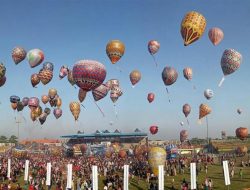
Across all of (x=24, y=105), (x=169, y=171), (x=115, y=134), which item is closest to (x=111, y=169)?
(x=169, y=171)

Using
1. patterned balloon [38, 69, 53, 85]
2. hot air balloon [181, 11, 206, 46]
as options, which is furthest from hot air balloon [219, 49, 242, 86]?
patterned balloon [38, 69, 53, 85]

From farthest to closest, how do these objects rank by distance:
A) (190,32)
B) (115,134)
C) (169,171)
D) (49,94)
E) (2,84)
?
1. (115,134)
2. (49,94)
3. (2,84)
4. (169,171)
5. (190,32)

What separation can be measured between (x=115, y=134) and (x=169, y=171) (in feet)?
231

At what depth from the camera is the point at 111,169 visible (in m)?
42.9

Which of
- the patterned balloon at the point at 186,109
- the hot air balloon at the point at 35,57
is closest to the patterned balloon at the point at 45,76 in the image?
the hot air balloon at the point at 35,57

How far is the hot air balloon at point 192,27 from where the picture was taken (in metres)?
35.4

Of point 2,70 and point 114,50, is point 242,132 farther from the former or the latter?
point 2,70

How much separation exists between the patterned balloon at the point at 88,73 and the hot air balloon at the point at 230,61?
54.1 feet

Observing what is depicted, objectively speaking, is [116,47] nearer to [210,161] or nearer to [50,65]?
[50,65]

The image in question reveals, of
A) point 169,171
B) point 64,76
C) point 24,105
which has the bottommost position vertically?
point 169,171

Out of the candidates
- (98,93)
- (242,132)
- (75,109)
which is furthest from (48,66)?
(242,132)

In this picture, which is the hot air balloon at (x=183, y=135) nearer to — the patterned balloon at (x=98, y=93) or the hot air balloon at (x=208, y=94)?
the hot air balloon at (x=208, y=94)

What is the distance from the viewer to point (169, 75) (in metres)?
49.7

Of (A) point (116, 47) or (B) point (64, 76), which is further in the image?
(B) point (64, 76)
